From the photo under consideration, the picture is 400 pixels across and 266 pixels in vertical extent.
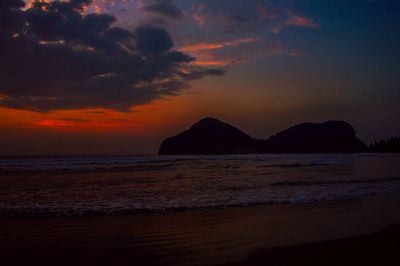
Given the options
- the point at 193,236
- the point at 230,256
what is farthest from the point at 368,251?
the point at 193,236

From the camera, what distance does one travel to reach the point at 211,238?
695cm

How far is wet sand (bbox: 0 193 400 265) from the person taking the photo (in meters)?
5.61

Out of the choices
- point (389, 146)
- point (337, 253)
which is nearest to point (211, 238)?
point (337, 253)

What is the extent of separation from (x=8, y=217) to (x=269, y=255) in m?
7.94

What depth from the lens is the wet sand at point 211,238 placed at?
5609mm

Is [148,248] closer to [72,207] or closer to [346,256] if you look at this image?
[346,256]

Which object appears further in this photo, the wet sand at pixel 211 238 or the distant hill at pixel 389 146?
the distant hill at pixel 389 146

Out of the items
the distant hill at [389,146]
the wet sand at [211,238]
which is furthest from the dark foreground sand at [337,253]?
the distant hill at [389,146]

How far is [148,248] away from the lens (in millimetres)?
6262

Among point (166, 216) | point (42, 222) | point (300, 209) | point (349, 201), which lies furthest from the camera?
point (349, 201)

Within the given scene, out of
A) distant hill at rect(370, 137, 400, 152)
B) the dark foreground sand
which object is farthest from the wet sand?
distant hill at rect(370, 137, 400, 152)

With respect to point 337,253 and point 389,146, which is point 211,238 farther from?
point 389,146

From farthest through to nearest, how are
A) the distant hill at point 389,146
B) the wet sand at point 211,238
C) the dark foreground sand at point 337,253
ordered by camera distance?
the distant hill at point 389,146, the wet sand at point 211,238, the dark foreground sand at point 337,253

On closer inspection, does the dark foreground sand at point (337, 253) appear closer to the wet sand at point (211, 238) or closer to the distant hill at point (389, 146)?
the wet sand at point (211, 238)
